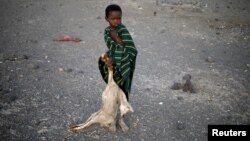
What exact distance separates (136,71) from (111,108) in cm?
245

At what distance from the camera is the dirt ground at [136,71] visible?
180 inches

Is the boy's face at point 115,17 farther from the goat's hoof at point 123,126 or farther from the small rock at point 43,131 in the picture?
the small rock at point 43,131

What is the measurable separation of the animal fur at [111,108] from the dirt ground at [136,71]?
13 cm

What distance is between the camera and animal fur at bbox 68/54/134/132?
4098 mm

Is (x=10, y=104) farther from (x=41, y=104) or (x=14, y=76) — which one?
(x=14, y=76)

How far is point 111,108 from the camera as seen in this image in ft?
14.0

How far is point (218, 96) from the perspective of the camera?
5.65 meters

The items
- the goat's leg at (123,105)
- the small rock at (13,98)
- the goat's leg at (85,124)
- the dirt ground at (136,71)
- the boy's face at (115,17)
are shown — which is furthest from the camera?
the small rock at (13,98)

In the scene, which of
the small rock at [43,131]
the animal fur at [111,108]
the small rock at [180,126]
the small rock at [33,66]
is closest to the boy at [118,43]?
the animal fur at [111,108]

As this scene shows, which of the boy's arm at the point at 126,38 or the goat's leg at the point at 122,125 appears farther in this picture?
the goat's leg at the point at 122,125

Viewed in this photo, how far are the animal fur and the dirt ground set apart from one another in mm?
125

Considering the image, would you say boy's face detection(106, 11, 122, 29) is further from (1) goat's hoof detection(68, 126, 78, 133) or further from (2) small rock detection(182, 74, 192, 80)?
(2) small rock detection(182, 74, 192, 80)

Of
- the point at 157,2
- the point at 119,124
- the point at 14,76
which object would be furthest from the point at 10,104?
the point at 157,2

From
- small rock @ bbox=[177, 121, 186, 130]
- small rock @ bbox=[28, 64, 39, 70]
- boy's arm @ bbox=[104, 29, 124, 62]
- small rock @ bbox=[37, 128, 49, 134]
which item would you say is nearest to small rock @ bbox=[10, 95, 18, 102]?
small rock @ bbox=[37, 128, 49, 134]
